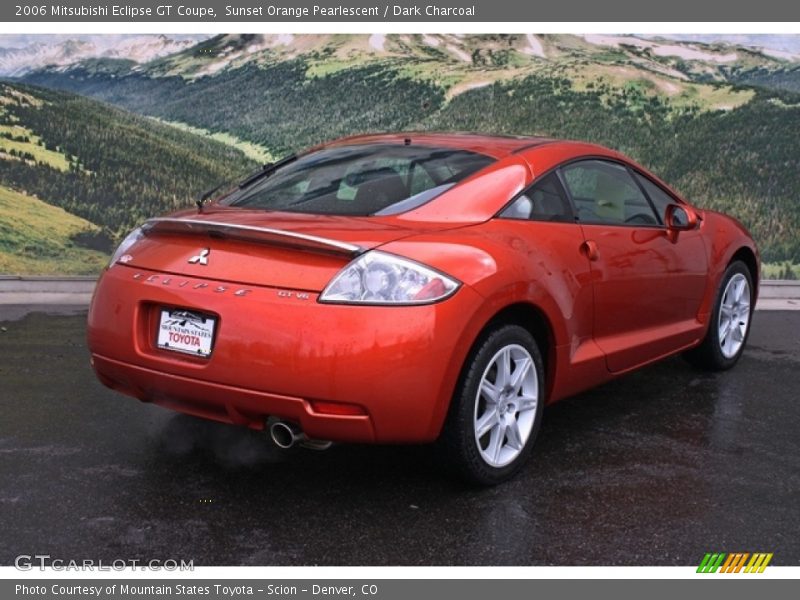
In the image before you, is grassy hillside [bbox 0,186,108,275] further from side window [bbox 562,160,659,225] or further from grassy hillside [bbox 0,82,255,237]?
side window [bbox 562,160,659,225]

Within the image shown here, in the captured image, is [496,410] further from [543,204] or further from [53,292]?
[53,292]

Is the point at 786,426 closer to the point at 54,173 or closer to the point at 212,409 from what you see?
the point at 212,409

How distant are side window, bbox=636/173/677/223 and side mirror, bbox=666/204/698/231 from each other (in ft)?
0.13

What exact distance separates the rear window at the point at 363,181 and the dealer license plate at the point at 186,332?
0.73m

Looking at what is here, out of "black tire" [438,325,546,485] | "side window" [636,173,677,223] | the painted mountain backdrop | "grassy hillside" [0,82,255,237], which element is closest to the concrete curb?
"grassy hillside" [0,82,255,237]

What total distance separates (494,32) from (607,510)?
7.78 metres

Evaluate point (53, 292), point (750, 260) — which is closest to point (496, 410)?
point (750, 260)

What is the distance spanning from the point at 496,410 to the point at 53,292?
569 cm

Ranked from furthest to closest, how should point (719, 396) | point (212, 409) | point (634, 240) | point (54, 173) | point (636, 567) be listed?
point (54, 173) → point (719, 396) → point (634, 240) → point (212, 409) → point (636, 567)

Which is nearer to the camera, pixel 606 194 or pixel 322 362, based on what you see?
pixel 322 362

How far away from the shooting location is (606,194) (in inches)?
190

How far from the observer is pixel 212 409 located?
3.59 m

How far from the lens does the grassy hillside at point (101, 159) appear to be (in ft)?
30.0

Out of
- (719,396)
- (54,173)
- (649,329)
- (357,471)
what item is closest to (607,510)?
(357,471)
